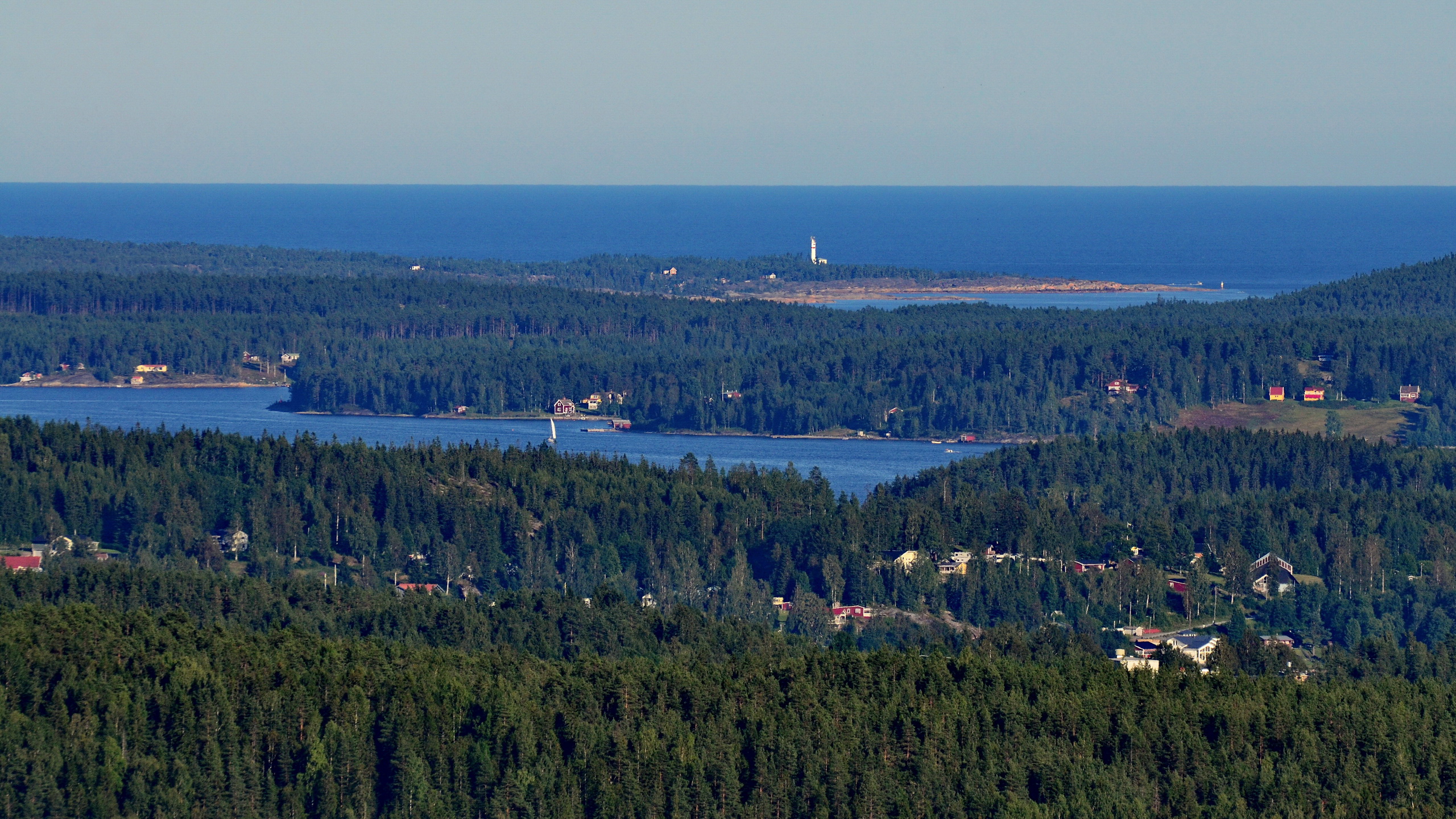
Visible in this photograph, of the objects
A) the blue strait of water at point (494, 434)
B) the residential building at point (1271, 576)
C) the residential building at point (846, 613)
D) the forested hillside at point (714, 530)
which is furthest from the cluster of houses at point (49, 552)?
the residential building at point (1271, 576)

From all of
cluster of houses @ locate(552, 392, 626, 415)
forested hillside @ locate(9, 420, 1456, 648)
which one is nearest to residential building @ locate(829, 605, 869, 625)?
forested hillside @ locate(9, 420, 1456, 648)

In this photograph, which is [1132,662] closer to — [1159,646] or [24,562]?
[1159,646]

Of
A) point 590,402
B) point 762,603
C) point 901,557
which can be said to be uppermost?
point 901,557

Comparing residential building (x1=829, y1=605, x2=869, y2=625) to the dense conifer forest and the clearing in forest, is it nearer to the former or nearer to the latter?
the dense conifer forest

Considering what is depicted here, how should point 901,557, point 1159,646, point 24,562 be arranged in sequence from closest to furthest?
point 1159,646
point 24,562
point 901,557

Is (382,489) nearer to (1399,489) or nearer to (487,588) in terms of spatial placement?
(487,588)

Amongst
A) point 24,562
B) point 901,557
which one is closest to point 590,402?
point 901,557
